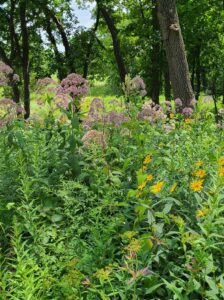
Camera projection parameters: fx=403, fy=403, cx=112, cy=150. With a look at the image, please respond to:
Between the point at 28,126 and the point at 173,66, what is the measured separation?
11.4ft

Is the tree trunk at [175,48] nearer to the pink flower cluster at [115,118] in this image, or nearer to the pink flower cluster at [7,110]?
the pink flower cluster at [115,118]

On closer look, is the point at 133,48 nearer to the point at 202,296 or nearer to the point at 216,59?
the point at 216,59

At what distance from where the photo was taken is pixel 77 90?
180 inches

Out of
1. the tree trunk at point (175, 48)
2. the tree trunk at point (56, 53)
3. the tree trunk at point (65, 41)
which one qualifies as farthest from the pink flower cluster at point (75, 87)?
the tree trunk at point (65, 41)

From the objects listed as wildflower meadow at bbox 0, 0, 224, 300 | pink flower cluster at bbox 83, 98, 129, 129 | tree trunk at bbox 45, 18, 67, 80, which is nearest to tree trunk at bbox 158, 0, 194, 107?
wildflower meadow at bbox 0, 0, 224, 300

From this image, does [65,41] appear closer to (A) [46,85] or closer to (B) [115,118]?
(A) [46,85]

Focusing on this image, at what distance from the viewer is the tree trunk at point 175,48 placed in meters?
7.77

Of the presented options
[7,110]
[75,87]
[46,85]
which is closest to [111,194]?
[75,87]

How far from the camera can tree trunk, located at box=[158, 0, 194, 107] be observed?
306 inches

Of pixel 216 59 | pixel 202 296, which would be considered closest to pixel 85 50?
pixel 216 59

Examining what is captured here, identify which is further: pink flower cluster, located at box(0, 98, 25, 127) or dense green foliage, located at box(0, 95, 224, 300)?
pink flower cluster, located at box(0, 98, 25, 127)

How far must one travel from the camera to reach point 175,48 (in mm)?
7883

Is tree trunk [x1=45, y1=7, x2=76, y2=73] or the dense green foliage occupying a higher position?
tree trunk [x1=45, y1=7, x2=76, y2=73]

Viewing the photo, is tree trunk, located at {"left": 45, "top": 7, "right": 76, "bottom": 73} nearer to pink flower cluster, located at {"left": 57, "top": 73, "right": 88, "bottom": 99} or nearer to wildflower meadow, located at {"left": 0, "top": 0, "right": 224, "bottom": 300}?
wildflower meadow, located at {"left": 0, "top": 0, "right": 224, "bottom": 300}
